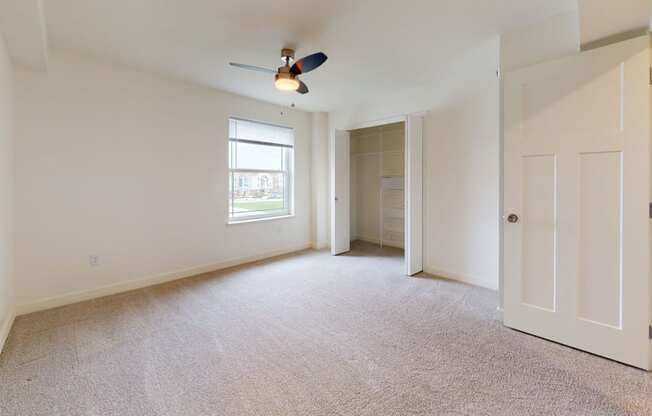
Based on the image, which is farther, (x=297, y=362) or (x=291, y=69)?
(x=291, y=69)

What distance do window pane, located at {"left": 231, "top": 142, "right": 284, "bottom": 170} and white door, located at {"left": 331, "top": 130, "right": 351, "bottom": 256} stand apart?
950 millimetres

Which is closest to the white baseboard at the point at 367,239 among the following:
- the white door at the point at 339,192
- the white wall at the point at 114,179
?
the white door at the point at 339,192

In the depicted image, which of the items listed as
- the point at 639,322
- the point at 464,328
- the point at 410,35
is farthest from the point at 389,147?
the point at 639,322

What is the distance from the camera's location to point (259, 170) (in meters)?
4.67

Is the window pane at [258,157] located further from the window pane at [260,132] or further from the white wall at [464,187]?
the white wall at [464,187]

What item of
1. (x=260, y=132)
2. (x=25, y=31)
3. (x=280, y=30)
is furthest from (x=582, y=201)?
(x=25, y=31)

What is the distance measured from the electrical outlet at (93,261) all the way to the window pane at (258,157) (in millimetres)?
2033

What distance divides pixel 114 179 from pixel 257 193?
198 centimetres

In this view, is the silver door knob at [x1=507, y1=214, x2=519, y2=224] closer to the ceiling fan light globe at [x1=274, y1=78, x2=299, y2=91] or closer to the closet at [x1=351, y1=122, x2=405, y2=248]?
the ceiling fan light globe at [x1=274, y1=78, x2=299, y2=91]

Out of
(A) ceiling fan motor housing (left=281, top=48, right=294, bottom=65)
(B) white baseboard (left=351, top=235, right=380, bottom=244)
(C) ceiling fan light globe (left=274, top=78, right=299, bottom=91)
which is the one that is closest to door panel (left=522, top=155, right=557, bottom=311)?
(C) ceiling fan light globe (left=274, top=78, right=299, bottom=91)

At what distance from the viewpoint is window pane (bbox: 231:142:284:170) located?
14.5ft

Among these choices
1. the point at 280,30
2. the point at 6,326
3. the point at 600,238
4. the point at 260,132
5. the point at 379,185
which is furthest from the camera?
the point at 379,185

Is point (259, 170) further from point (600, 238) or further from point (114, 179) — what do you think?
point (600, 238)

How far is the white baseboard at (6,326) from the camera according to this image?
2.19 meters
